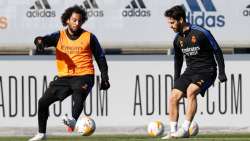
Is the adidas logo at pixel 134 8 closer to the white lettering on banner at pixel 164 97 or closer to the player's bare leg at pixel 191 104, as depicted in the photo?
the white lettering on banner at pixel 164 97

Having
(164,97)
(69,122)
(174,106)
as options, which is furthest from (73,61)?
(164,97)

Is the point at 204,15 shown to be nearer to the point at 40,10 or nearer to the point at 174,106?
the point at 40,10

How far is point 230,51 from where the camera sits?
19109mm

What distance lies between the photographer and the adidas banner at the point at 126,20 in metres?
18.9

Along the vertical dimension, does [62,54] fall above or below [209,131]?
above

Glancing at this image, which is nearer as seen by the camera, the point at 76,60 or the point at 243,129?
the point at 76,60

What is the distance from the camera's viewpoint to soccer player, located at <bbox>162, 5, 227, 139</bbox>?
15695mm

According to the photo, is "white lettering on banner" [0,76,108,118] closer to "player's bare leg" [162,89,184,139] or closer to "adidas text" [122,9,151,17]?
"adidas text" [122,9,151,17]

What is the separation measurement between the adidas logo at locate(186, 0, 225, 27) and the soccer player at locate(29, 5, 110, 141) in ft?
11.2

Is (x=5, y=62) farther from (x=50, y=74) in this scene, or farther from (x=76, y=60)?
(x=76, y=60)

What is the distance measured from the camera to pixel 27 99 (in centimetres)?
1898

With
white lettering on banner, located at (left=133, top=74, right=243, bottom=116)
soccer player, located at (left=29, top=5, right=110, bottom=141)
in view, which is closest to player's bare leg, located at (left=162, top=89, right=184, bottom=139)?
soccer player, located at (left=29, top=5, right=110, bottom=141)

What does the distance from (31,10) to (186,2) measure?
104 inches

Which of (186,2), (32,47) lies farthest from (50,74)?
(186,2)
